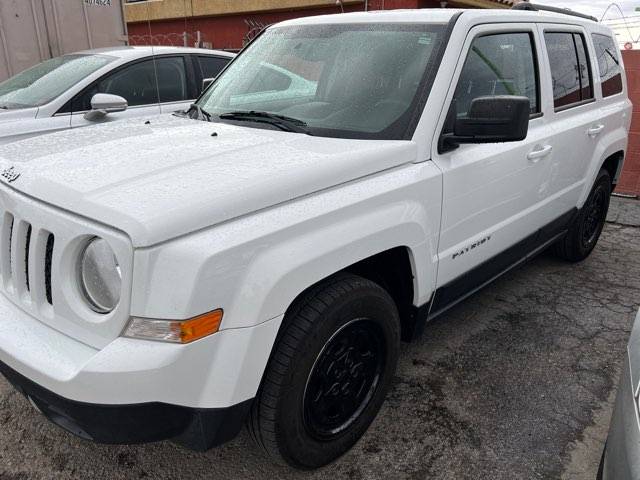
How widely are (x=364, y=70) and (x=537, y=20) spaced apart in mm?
1402

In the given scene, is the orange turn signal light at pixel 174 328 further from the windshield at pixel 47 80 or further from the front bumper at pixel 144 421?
the windshield at pixel 47 80

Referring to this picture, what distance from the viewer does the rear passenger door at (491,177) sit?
2.67 metres

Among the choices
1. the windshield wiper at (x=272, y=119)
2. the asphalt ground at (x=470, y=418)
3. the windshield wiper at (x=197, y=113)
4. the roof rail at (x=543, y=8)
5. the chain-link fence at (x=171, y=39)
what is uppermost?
the roof rail at (x=543, y=8)

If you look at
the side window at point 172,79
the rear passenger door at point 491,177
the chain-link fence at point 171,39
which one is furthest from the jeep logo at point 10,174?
the chain-link fence at point 171,39

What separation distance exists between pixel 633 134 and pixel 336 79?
18.7ft

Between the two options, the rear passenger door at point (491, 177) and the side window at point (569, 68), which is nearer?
the rear passenger door at point (491, 177)

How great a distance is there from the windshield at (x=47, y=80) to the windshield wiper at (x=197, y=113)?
220 centimetres

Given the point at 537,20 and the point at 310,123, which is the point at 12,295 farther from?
the point at 537,20

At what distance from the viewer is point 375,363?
2527 mm

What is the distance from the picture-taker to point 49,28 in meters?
6.97

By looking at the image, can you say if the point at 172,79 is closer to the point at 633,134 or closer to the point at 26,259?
the point at 26,259

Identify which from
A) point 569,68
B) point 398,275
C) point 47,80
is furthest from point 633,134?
point 47,80

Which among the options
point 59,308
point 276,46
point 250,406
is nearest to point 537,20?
point 276,46

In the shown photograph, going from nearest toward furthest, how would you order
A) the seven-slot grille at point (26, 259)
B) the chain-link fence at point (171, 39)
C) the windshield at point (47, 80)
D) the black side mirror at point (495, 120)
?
the seven-slot grille at point (26, 259) → the black side mirror at point (495, 120) → the windshield at point (47, 80) → the chain-link fence at point (171, 39)
